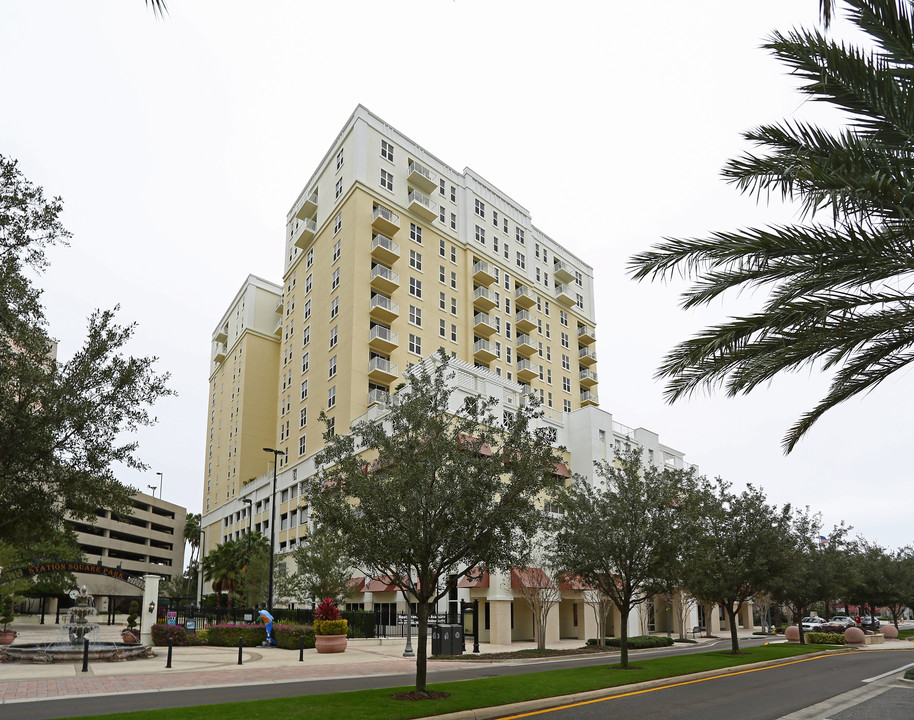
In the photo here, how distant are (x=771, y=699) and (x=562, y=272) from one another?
196 ft

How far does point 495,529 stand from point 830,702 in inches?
331

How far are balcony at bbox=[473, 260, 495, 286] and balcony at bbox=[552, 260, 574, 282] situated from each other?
1256 cm

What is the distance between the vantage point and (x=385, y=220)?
179 ft

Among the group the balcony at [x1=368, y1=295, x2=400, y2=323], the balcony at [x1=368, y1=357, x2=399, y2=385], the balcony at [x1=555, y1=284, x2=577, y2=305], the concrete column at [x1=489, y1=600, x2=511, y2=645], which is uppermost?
the balcony at [x1=555, y1=284, x2=577, y2=305]

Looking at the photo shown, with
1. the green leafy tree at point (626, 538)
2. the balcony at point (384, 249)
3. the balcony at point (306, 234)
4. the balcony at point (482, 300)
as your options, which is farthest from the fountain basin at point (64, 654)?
the balcony at point (306, 234)

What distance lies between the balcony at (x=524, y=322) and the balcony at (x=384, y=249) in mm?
15675

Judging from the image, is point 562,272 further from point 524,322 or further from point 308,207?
point 308,207

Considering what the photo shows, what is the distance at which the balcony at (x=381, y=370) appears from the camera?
50.9 meters

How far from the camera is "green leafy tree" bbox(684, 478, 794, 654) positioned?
28.8m

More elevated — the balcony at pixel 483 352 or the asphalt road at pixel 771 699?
the balcony at pixel 483 352

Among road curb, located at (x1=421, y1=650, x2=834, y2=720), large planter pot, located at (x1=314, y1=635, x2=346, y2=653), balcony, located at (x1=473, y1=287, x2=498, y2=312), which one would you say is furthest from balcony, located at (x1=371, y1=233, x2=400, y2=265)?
road curb, located at (x1=421, y1=650, x2=834, y2=720)

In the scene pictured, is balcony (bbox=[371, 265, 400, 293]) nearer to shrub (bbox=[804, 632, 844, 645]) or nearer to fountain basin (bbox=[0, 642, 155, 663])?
fountain basin (bbox=[0, 642, 155, 663])

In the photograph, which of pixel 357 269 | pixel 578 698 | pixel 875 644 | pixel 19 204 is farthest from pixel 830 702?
pixel 357 269

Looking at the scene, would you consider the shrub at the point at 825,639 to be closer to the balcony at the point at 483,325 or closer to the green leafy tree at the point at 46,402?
the balcony at the point at 483,325
